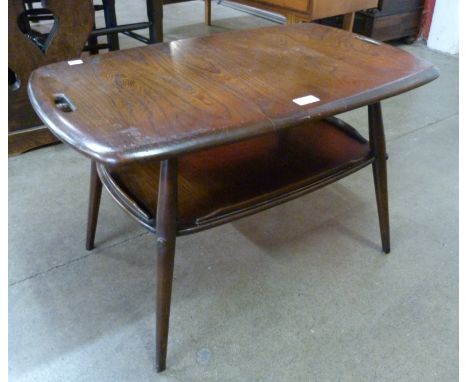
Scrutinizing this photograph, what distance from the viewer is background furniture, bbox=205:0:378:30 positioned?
224cm

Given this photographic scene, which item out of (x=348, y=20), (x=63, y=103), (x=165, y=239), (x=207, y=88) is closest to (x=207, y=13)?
(x=348, y=20)

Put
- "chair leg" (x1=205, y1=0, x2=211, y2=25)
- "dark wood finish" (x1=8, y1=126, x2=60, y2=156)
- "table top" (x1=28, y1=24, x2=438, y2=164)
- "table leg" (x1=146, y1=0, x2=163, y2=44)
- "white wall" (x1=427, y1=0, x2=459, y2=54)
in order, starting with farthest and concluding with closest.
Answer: "chair leg" (x1=205, y1=0, x2=211, y2=25), "white wall" (x1=427, y1=0, x2=459, y2=54), "table leg" (x1=146, y1=0, x2=163, y2=44), "dark wood finish" (x1=8, y1=126, x2=60, y2=156), "table top" (x1=28, y1=24, x2=438, y2=164)

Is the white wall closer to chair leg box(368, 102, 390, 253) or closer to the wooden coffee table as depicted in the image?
the wooden coffee table

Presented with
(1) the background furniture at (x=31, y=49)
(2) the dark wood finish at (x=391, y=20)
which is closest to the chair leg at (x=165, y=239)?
(1) the background furniture at (x=31, y=49)

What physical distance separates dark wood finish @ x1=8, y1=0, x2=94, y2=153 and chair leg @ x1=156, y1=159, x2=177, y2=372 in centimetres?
117

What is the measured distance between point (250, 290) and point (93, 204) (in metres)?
0.52

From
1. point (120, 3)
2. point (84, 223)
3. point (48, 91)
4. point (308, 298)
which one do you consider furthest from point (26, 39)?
point (120, 3)

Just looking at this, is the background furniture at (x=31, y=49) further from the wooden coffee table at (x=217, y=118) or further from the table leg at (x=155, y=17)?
the wooden coffee table at (x=217, y=118)

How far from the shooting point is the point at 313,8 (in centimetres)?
221

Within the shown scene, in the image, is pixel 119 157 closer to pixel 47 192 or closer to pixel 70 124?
pixel 70 124

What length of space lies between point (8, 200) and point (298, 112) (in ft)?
3.90

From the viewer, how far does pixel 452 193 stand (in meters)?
1.69

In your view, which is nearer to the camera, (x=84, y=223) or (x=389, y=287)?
(x=389, y=287)

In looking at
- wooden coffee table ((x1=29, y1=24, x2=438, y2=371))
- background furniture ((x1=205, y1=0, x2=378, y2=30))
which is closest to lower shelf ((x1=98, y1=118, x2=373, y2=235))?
wooden coffee table ((x1=29, y1=24, x2=438, y2=371))
